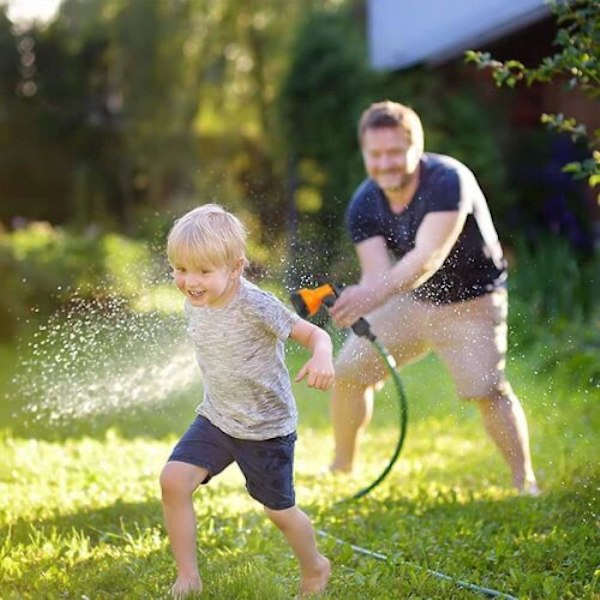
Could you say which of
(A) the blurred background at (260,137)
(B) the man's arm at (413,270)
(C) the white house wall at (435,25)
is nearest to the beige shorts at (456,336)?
(B) the man's arm at (413,270)

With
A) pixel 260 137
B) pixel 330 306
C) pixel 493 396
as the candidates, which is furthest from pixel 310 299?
pixel 260 137

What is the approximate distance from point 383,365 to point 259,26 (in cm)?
1314

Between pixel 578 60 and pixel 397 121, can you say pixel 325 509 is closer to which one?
pixel 397 121

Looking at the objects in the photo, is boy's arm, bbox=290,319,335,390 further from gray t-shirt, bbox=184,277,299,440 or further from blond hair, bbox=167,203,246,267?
blond hair, bbox=167,203,246,267

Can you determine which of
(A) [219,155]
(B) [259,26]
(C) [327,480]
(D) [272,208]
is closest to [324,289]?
(C) [327,480]

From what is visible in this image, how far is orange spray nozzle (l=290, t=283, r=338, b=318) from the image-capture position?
12.9 feet

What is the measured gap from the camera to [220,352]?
3336 mm

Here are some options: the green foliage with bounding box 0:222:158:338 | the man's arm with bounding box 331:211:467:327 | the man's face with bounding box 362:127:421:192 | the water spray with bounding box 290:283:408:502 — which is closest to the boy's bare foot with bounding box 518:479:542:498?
the water spray with bounding box 290:283:408:502

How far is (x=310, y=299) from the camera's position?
155 inches

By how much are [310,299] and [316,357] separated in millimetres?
808

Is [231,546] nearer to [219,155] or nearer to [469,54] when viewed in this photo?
[469,54]

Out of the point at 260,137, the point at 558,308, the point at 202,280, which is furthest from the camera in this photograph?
the point at 260,137

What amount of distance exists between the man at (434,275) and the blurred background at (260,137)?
0.33 metres

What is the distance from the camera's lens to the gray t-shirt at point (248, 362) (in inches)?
130
